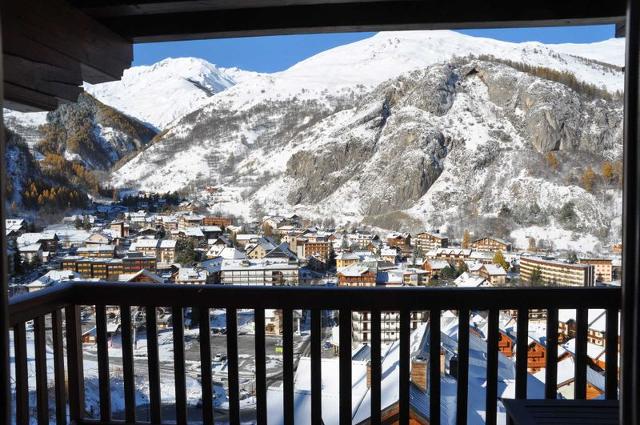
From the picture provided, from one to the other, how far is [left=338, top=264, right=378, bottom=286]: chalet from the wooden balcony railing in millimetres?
840

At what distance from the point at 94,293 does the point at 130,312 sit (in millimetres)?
190

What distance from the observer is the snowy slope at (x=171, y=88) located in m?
3.53

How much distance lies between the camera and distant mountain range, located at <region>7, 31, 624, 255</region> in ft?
12.0

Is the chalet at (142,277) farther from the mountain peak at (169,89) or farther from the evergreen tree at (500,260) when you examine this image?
the evergreen tree at (500,260)

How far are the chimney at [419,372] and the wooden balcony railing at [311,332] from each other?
71mm

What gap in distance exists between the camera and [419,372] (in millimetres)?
2125

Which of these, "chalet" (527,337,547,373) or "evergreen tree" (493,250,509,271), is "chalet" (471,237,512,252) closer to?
"evergreen tree" (493,250,509,271)

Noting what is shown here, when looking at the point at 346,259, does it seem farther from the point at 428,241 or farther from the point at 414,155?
the point at 414,155

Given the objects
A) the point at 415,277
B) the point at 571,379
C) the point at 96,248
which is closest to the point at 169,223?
the point at 96,248

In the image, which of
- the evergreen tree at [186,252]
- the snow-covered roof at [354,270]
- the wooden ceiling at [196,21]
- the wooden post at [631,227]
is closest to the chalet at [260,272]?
the evergreen tree at [186,252]

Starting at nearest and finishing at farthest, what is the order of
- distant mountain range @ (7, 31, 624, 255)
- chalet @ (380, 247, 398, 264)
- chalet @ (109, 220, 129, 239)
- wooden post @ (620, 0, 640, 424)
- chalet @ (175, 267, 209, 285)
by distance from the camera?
wooden post @ (620, 0, 640, 424), chalet @ (175, 267, 209, 285), chalet @ (109, 220, 129, 239), chalet @ (380, 247, 398, 264), distant mountain range @ (7, 31, 624, 255)

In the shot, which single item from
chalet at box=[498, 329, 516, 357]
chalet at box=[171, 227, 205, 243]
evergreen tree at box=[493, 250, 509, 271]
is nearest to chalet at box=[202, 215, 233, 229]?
chalet at box=[171, 227, 205, 243]

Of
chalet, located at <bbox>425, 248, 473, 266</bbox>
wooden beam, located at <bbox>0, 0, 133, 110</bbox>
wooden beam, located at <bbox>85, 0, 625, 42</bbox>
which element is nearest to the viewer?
wooden beam, located at <bbox>0, 0, 133, 110</bbox>

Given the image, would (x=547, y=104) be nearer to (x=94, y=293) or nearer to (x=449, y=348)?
(x=449, y=348)
